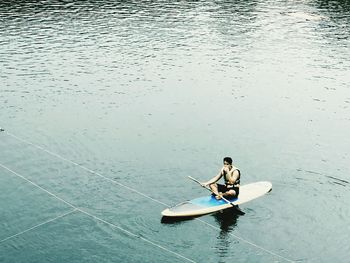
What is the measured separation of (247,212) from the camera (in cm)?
2930

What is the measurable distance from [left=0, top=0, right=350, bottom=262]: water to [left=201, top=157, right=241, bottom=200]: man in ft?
4.09

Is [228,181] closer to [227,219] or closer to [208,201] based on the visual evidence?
[208,201]

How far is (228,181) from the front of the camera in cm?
2906

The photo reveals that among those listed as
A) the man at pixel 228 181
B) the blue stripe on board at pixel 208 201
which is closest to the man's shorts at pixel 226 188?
the man at pixel 228 181

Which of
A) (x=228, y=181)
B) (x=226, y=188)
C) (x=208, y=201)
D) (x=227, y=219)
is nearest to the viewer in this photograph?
(x=227, y=219)

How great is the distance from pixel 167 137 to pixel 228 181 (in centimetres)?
1264

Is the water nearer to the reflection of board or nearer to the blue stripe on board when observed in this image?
the reflection of board

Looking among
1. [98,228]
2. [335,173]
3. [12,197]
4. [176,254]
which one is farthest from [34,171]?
[335,173]

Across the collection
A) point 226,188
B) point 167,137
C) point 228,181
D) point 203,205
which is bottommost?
point 167,137

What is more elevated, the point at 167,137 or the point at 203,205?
the point at 203,205

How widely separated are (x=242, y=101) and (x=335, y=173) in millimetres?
17052

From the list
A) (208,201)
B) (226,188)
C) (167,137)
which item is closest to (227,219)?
(208,201)

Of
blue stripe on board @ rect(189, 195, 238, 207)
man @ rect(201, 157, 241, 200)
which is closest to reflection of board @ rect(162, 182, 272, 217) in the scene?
blue stripe on board @ rect(189, 195, 238, 207)

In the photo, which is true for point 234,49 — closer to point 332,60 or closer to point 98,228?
point 332,60
